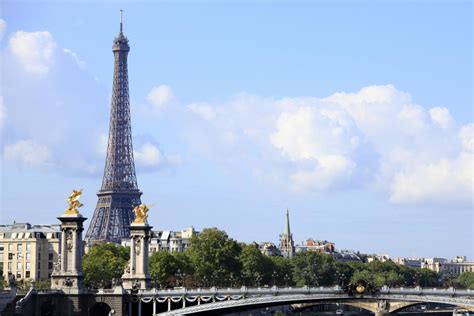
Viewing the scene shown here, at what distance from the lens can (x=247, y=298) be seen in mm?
89875

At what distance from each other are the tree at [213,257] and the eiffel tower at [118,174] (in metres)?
48.0

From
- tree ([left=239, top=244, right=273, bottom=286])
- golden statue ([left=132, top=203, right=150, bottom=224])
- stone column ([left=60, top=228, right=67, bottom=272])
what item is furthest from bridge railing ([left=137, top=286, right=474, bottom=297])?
tree ([left=239, top=244, right=273, bottom=286])

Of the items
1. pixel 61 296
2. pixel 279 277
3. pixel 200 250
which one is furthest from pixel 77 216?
pixel 279 277

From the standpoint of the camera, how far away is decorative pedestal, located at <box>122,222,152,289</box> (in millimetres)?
95562

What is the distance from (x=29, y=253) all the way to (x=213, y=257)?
24.5 meters

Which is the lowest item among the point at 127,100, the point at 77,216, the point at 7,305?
the point at 7,305

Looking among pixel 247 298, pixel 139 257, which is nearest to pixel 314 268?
pixel 139 257

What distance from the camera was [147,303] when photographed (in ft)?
297

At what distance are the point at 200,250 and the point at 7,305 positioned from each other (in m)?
47.3

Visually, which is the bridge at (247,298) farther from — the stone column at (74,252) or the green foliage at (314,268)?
the green foliage at (314,268)

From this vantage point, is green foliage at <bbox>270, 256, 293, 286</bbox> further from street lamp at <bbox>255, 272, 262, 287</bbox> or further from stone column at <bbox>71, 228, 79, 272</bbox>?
stone column at <bbox>71, 228, 79, 272</bbox>

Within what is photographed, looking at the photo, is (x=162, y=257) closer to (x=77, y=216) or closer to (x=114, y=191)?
(x=77, y=216)

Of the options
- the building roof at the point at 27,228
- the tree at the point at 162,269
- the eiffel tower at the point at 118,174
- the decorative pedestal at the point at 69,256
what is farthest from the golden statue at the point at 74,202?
the eiffel tower at the point at 118,174

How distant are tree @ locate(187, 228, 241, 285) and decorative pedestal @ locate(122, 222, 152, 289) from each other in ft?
100
